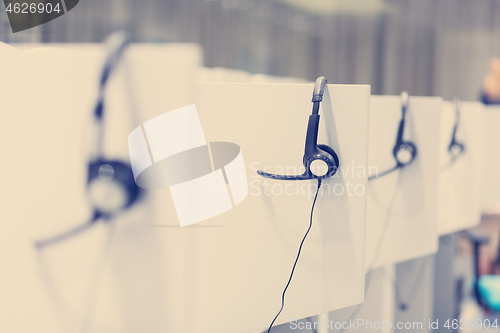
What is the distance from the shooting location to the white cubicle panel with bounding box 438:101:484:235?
995 millimetres

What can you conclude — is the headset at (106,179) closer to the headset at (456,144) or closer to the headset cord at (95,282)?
the headset cord at (95,282)

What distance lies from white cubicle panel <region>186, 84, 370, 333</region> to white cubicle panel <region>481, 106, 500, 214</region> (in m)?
0.87

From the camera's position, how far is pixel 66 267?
0.42 meters

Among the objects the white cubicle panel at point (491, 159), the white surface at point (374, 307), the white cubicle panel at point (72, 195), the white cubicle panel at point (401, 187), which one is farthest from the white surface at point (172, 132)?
the white cubicle panel at point (491, 159)

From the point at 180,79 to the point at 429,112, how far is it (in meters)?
0.61

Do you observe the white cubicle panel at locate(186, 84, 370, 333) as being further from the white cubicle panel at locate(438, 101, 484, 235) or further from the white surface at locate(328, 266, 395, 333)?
the white cubicle panel at locate(438, 101, 484, 235)

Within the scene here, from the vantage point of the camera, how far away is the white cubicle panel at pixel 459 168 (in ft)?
3.26

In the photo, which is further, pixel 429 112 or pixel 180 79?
pixel 429 112

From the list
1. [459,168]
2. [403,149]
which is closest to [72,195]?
[403,149]

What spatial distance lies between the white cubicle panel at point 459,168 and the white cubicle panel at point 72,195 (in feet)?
2.62

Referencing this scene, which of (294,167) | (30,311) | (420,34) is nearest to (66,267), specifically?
(30,311)

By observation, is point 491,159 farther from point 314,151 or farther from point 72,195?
point 72,195

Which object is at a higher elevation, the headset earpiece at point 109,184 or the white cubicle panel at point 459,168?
the headset earpiece at point 109,184

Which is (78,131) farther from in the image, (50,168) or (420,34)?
(420,34)
